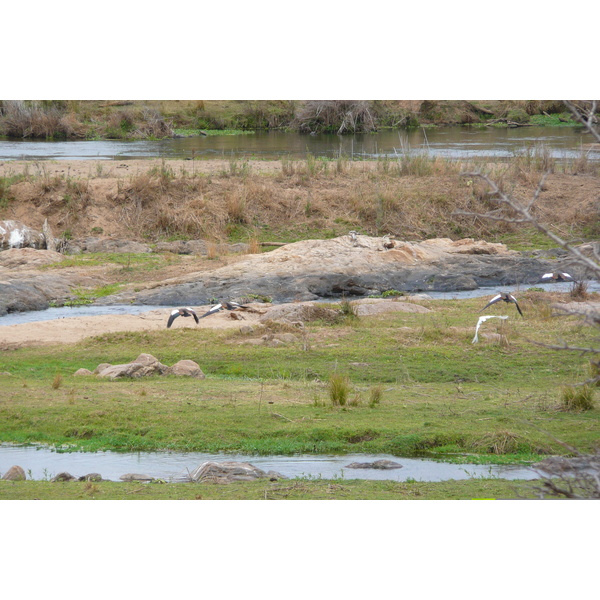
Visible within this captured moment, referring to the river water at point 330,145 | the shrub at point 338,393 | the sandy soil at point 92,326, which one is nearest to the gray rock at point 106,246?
the sandy soil at point 92,326

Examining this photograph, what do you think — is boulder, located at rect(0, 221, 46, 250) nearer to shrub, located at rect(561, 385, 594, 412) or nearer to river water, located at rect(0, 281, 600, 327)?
river water, located at rect(0, 281, 600, 327)

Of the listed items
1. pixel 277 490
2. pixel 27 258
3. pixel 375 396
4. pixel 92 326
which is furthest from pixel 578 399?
pixel 27 258

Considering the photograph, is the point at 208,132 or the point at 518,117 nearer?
the point at 208,132

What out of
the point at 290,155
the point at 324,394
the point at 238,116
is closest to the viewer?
the point at 324,394

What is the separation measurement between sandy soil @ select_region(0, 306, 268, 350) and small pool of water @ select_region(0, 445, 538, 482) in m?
5.30

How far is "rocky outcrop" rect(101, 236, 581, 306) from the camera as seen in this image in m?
18.9

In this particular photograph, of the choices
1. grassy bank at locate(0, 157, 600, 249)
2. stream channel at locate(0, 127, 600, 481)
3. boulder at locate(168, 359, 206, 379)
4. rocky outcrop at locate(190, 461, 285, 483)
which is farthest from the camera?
grassy bank at locate(0, 157, 600, 249)

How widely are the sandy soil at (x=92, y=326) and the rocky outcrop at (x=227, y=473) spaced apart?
6584 millimetres

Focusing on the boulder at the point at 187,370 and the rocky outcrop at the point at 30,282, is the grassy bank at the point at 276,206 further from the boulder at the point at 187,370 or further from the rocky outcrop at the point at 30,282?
the boulder at the point at 187,370

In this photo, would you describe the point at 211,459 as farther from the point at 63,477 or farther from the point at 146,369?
the point at 146,369

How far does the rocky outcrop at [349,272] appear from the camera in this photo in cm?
1889

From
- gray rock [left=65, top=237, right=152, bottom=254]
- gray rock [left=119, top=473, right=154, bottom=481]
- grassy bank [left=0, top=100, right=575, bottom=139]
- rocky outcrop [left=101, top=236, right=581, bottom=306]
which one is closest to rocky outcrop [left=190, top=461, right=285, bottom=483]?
gray rock [left=119, top=473, right=154, bottom=481]

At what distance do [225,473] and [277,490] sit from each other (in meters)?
0.83

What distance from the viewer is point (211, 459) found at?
9.19m
